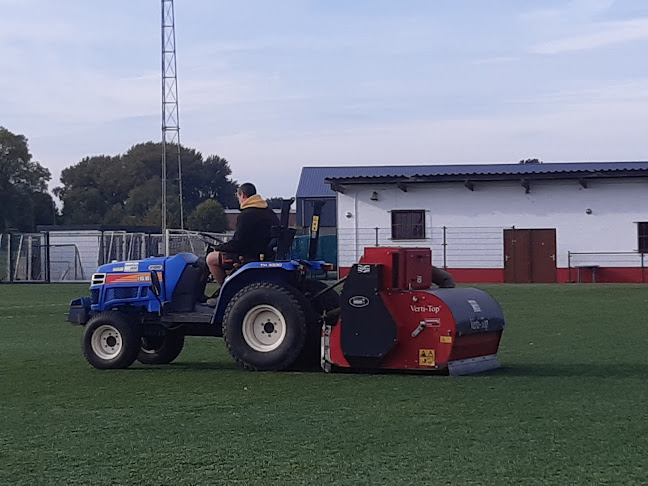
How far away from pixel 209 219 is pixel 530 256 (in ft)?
98.0

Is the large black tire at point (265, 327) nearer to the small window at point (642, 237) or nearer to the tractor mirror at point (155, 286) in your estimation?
the tractor mirror at point (155, 286)

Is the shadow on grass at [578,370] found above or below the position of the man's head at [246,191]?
below

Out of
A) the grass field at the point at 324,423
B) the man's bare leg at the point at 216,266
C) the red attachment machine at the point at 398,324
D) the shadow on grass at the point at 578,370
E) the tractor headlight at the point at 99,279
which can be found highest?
the man's bare leg at the point at 216,266

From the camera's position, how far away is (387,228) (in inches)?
1545

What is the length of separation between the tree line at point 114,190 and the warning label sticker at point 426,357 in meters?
53.4

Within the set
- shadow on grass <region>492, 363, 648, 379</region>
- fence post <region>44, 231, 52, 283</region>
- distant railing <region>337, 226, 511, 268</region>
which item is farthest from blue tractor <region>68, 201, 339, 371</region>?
fence post <region>44, 231, 52, 283</region>

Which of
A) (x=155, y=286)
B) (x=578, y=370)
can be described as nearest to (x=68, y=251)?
(x=155, y=286)

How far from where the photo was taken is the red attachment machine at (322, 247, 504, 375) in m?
9.88

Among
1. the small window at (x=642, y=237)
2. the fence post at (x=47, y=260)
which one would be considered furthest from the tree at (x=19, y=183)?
the small window at (x=642, y=237)

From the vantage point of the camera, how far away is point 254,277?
1075 centimetres

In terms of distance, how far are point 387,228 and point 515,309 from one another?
18687mm

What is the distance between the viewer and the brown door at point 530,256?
3762cm

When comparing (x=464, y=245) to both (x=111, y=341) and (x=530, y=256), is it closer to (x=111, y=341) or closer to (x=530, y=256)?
(x=530, y=256)

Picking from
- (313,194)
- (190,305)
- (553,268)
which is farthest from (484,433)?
(313,194)
